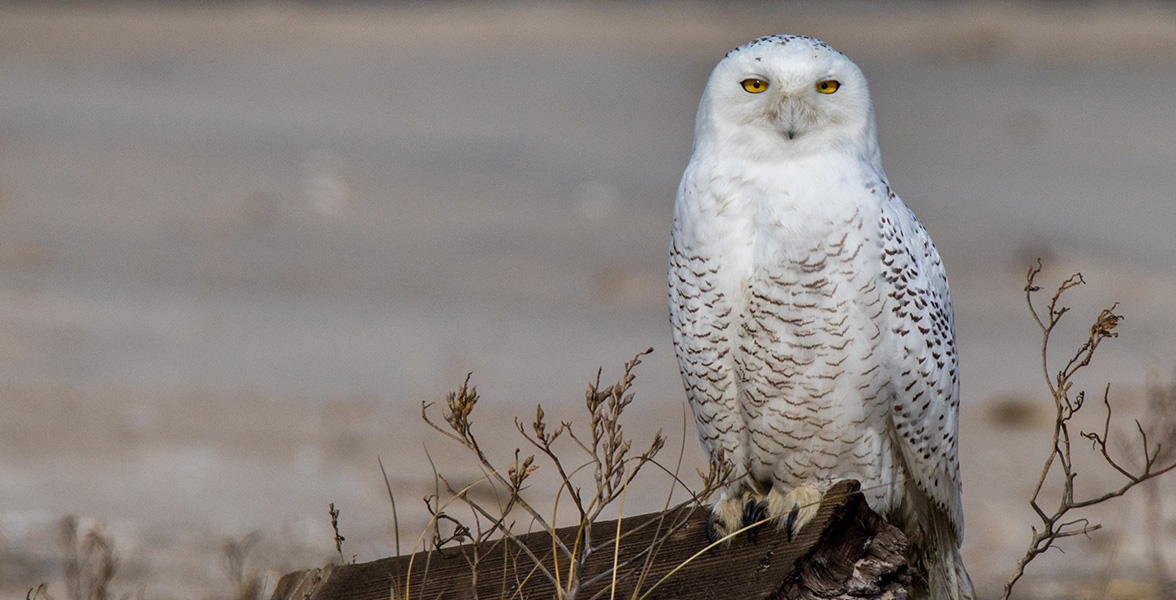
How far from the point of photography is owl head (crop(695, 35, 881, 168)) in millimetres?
3355

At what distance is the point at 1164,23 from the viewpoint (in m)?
23.0

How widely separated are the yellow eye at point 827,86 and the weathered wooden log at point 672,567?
3.17 ft

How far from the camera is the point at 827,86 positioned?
11.2 ft

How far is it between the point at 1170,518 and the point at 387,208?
813 centimetres

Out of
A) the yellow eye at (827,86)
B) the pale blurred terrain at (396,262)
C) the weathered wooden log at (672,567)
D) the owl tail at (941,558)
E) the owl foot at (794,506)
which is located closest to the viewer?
the weathered wooden log at (672,567)

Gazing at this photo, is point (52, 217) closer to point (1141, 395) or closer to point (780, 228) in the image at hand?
point (1141, 395)

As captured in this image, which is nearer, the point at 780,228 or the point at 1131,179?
the point at 780,228

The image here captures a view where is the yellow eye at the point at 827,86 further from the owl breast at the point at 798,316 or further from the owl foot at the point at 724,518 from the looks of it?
the owl foot at the point at 724,518

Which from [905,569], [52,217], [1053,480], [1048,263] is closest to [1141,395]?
[1053,480]

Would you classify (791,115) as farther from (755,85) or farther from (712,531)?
(712,531)

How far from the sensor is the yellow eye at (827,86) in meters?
3.39

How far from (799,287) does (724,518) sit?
0.67m

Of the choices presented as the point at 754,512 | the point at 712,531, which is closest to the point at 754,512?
the point at 754,512

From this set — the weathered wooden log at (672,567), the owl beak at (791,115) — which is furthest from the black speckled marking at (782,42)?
the weathered wooden log at (672,567)
